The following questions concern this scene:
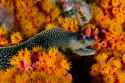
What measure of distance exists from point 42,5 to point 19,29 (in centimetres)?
14

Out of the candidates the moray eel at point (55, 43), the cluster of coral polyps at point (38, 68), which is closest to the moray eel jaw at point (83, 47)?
the moray eel at point (55, 43)

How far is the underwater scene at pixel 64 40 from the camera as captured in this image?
1.83 metres

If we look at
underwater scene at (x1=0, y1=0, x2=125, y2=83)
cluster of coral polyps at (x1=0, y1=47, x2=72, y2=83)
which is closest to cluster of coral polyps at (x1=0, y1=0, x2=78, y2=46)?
underwater scene at (x1=0, y1=0, x2=125, y2=83)

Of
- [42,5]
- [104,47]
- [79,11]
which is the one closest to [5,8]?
[42,5]

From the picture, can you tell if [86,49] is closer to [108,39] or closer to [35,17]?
[108,39]

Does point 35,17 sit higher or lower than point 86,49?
higher

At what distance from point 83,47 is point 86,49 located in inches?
0.6

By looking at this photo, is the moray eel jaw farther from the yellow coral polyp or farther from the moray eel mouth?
the yellow coral polyp

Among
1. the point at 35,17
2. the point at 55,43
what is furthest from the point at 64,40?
the point at 35,17

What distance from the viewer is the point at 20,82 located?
1760mm

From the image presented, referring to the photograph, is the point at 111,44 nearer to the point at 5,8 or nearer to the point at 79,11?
the point at 79,11

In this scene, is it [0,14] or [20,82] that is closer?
[20,82]

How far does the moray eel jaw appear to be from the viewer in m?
1.97

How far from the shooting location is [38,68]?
5.93ft
